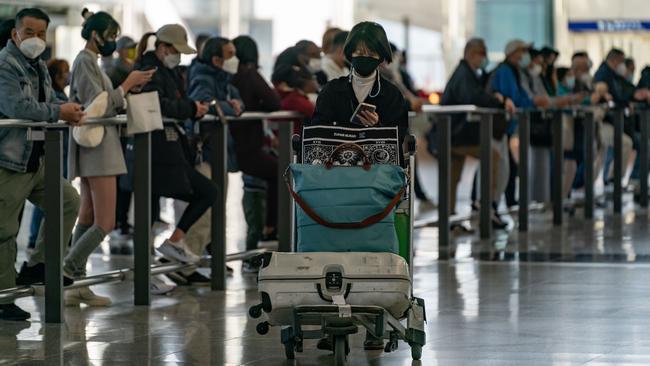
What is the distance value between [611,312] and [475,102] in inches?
243

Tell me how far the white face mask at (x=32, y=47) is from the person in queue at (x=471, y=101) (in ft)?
23.1

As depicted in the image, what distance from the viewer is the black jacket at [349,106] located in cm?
819

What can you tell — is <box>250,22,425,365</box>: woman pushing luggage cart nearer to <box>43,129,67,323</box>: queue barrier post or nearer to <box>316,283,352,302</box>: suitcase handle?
<box>316,283,352,302</box>: suitcase handle

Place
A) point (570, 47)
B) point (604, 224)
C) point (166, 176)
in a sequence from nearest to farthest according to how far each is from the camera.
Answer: point (166, 176) → point (604, 224) → point (570, 47)

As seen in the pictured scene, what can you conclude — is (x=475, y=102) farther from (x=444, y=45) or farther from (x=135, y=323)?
(x=444, y=45)

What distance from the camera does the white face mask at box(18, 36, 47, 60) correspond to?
30.1 ft

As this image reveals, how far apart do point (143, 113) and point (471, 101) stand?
626 centimetres

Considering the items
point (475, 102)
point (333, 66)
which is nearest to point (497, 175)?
point (475, 102)

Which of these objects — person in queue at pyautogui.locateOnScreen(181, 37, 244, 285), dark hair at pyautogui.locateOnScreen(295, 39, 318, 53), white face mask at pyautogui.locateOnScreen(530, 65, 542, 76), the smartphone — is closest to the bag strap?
the smartphone

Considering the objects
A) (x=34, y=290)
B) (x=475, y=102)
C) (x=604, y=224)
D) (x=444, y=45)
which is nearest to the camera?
(x=34, y=290)

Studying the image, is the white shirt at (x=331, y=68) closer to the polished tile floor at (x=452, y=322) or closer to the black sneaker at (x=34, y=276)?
the polished tile floor at (x=452, y=322)

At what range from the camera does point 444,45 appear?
4334 centimetres

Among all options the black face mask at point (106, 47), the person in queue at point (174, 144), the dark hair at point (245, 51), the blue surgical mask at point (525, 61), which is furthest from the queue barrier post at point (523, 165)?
the black face mask at point (106, 47)

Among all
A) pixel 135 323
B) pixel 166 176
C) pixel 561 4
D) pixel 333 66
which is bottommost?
pixel 135 323
